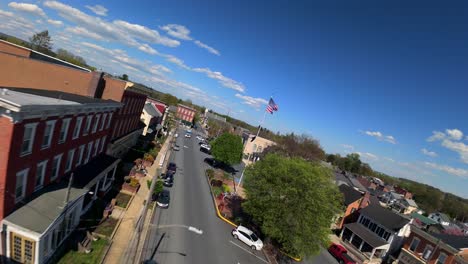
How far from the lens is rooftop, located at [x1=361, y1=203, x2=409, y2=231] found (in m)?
47.2

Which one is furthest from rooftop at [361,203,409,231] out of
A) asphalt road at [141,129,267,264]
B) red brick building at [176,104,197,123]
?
red brick building at [176,104,197,123]

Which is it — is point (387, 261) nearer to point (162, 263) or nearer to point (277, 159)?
point (277, 159)

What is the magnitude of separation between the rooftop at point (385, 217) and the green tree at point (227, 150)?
28.4 metres

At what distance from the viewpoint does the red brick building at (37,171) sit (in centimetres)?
1702

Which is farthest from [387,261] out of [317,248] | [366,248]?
[317,248]

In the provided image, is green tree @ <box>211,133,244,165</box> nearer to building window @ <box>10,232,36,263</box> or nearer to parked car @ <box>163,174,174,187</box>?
parked car @ <box>163,174,174,187</box>

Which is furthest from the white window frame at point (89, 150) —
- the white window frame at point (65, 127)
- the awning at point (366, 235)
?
the awning at point (366, 235)

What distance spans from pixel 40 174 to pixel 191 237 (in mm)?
15543

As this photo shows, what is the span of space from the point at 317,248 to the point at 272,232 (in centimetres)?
479

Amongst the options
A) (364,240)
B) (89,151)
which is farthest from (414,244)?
(89,151)

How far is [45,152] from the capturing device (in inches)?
849

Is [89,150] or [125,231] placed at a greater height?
[89,150]

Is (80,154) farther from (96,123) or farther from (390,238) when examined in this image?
(390,238)

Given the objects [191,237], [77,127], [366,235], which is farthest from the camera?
[366,235]
